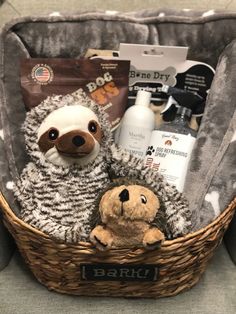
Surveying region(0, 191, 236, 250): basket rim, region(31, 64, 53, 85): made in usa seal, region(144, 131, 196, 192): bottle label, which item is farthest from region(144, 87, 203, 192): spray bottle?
region(31, 64, 53, 85): made in usa seal

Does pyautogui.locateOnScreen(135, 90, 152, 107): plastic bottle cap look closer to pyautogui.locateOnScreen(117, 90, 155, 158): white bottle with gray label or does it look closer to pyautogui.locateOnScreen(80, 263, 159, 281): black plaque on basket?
pyautogui.locateOnScreen(117, 90, 155, 158): white bottle with gray label

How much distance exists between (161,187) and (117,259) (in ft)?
0.41

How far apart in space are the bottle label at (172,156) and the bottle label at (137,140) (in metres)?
0.02

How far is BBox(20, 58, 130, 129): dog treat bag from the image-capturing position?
80 centimetres

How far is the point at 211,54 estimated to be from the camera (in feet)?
2.78

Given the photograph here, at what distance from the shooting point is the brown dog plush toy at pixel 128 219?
1.89 feet

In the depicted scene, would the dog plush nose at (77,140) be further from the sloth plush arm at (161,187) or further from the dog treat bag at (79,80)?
the dog treat bag at (79,80)

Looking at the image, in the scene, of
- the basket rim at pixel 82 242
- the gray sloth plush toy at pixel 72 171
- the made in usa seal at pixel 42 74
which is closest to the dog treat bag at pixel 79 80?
the made in usa seal at pixel 42 74

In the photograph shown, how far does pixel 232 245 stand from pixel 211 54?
14.1 inches

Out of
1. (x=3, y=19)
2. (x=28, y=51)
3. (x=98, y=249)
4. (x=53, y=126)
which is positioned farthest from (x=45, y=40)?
(x=98, y=249)

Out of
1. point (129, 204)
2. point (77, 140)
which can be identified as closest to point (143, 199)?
point (129, 204)

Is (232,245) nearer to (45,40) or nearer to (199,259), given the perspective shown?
(199,259)

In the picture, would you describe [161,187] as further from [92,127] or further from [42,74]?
[42,74]

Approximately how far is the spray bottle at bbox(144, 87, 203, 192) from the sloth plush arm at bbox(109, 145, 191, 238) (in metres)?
0.06
